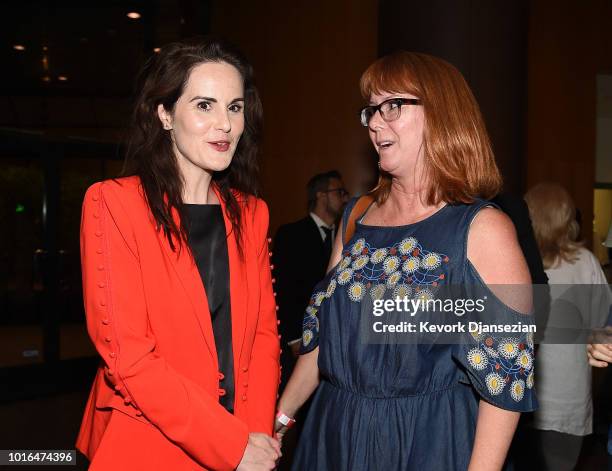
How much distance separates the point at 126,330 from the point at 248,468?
455 mm

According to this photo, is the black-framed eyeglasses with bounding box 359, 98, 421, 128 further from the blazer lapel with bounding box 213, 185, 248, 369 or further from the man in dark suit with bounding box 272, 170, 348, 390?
the man in dark suit with bounding box 272, 170, 348, 390

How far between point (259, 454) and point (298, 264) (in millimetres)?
3095

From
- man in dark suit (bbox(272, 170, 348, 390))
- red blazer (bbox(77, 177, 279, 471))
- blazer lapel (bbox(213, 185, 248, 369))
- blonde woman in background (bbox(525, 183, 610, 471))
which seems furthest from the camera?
man in dark suit (bbox(272, 170, 348, 390))

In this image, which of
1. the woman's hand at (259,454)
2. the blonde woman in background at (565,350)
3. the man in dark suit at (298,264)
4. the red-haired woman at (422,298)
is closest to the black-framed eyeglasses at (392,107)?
the red-haired woman at (422,298)

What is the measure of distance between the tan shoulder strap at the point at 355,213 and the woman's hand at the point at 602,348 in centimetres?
76

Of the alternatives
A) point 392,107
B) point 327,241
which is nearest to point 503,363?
point 392,107

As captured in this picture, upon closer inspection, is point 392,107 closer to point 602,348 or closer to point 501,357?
point 501,357

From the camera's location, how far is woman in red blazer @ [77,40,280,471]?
161 cm

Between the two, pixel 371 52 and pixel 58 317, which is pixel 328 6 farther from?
pixel 58 317

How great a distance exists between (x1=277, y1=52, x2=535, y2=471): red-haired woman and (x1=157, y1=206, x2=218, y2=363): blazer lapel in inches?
14.6

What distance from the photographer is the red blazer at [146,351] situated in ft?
5.23

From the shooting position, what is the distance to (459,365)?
1758 mm

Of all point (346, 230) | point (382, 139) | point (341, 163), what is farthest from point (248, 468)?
point (341, 163)

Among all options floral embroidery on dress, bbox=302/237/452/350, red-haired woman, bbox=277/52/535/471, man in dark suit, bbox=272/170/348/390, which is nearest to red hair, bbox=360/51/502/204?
red-haired woman, bbox=277/52/535/471
